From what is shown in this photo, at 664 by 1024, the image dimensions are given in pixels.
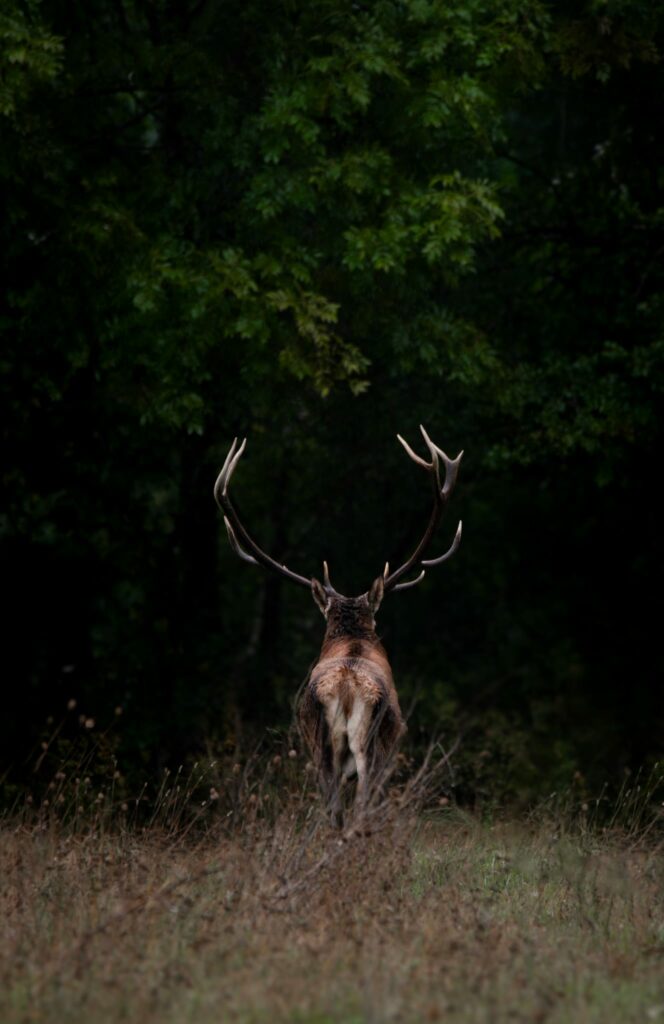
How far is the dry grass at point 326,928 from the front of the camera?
5.98 meters

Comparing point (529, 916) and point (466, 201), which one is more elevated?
point (466, 201)

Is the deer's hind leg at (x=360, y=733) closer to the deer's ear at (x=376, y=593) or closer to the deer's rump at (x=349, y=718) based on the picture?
the deer's rump at (x=349, y=718)

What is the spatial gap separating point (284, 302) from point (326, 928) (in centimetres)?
807

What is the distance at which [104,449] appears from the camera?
1683 cm

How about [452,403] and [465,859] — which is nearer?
[465,859]

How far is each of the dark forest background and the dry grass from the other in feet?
14.9

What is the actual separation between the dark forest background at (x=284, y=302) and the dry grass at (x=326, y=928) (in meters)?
4.53

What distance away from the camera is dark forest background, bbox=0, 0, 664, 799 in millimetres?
14625

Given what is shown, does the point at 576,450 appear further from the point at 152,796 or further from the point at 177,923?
the point at 177,923

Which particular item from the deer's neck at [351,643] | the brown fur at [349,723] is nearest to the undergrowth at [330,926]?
the brown fur at [349,723]

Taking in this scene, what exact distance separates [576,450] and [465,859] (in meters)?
9.19

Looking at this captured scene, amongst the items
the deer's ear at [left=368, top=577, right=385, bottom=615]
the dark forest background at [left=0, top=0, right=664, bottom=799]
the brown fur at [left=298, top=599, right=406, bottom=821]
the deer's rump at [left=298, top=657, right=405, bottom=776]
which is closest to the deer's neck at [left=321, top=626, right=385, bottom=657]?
the deer's ear at [left=368, top=577, right=385, bottom=615]

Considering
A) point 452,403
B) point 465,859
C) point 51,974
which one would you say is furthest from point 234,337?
point 51,974

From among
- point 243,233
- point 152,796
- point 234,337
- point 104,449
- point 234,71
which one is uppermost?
point 234,71
